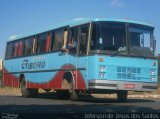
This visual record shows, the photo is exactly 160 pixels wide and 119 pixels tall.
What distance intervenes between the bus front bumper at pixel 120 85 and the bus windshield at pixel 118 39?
3.84 ft

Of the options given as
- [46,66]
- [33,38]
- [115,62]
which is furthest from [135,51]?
[33,38]

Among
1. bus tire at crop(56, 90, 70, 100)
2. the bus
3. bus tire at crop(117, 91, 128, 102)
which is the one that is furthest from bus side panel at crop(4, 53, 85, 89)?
bus tire at crop(117, 91, 128, 102)

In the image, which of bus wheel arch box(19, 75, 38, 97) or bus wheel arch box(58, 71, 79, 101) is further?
bus wheel arch box(19, 75, 38, 97)

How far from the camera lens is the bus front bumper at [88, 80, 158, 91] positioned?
60.2 ft

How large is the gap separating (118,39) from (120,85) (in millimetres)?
1826

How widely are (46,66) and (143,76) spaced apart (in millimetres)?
5581

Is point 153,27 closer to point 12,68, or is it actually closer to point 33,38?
point 33,38

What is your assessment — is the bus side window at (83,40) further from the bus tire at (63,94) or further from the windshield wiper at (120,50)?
the bus tire at (63,94)

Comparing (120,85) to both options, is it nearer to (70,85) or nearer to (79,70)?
(79,70)

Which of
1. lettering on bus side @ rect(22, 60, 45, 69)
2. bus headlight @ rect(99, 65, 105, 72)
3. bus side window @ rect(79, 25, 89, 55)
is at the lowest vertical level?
bus headlight @ rect(99, 65, 105, 72)

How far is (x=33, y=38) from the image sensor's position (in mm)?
25172

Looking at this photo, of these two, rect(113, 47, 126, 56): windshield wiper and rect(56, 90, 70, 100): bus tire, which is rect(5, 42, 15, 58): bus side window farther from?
rect(113, 47, 126, 56): windshield wiper

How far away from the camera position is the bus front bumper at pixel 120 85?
60.2 feet

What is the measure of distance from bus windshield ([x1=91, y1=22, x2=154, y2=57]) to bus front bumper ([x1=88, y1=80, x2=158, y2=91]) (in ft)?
3.84
